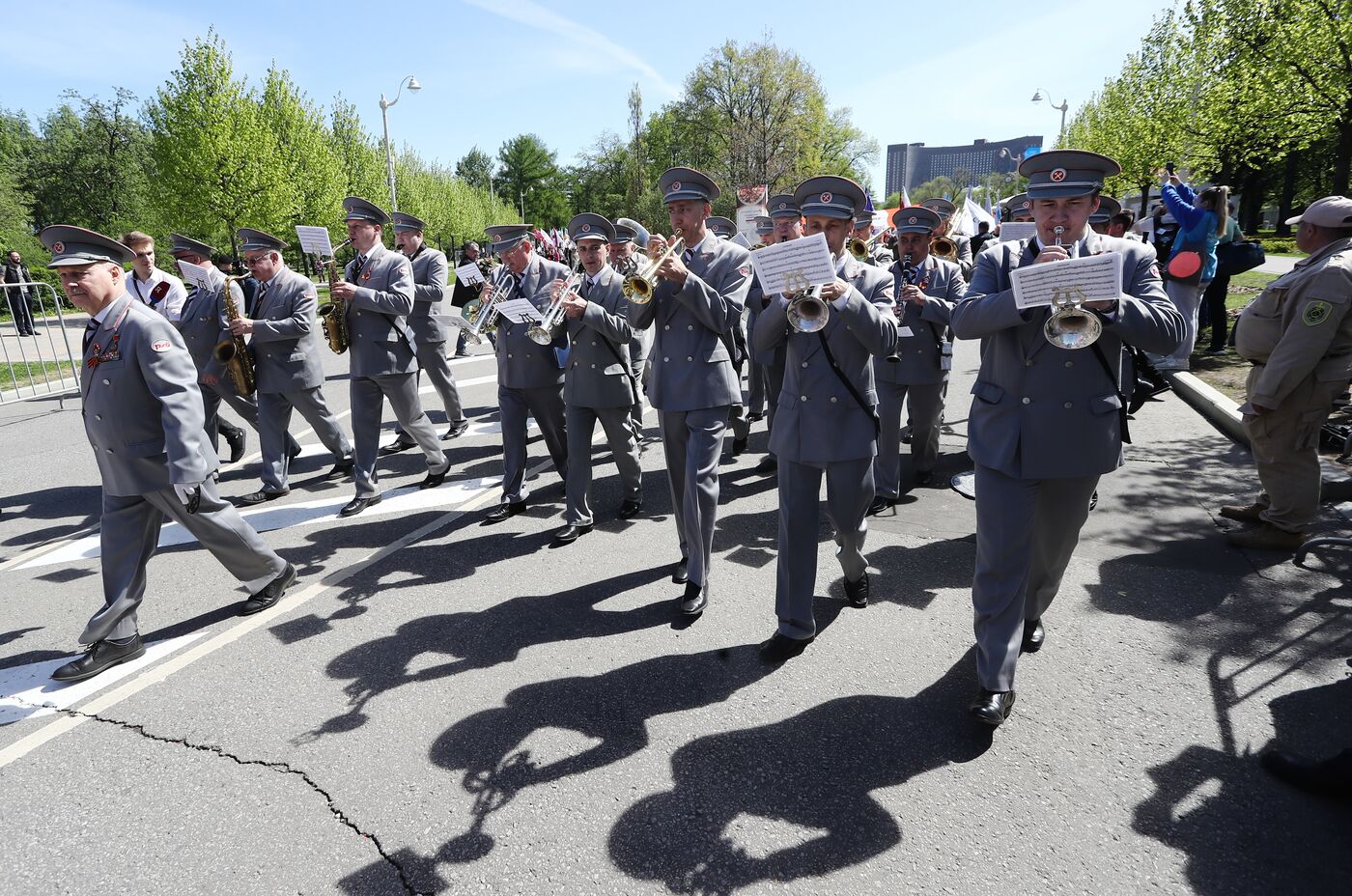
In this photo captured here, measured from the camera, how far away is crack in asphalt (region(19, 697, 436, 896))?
8.65 feet

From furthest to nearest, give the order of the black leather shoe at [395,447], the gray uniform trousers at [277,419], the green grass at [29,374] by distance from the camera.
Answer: the green grass at [29,374] < the black leather shoe at [395,447] < the gray uniform trousers at [277,419]

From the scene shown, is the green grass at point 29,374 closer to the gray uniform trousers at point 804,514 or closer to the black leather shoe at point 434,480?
the black leather shoe at point 434,480

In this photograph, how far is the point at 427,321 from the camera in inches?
335

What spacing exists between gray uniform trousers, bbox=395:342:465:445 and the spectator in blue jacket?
8.42m

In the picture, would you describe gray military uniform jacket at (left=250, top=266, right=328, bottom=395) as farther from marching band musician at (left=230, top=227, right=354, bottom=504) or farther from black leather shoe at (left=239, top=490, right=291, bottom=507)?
black leather shoe at (left=239, top=490, right=291, bottom=507)

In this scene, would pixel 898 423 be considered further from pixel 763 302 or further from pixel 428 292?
pixel 428 292

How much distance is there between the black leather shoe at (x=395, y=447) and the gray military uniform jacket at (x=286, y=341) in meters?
1.49

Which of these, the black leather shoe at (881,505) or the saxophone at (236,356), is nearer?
the black leather shoe at (881,505)

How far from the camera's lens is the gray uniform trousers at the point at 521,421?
237 inches

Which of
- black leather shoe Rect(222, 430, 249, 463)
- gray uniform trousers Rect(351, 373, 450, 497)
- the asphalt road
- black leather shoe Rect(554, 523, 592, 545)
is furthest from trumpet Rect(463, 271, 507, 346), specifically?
black leather shoe Rect(222, 430, 249, 463)

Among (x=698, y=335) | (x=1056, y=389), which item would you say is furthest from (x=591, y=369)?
(x=1056, y=389)

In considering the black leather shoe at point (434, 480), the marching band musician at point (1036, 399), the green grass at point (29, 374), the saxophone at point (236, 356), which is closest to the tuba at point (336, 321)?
the saxophone at point (236, 356)

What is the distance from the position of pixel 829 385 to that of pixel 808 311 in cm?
50

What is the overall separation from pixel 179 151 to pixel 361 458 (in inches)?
999
